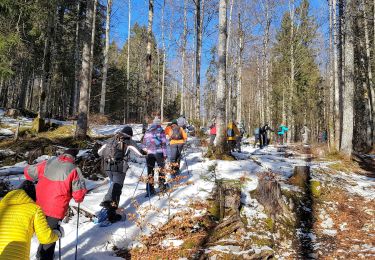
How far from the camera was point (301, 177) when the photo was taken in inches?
373

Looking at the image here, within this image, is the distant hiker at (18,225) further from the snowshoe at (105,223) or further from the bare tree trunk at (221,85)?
the bare tree trunk at (221,85)

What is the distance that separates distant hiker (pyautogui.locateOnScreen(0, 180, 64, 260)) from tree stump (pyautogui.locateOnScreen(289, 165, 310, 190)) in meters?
7.47

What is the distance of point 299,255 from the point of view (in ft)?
19.8

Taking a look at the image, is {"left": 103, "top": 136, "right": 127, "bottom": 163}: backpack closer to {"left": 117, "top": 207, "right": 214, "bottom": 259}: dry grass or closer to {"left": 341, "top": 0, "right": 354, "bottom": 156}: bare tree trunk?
{"left": 117, "top": 207, "right": 214, "bottom": 259}: dry grass

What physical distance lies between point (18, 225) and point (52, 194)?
1.45 m

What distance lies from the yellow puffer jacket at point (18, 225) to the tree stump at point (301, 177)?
749cm

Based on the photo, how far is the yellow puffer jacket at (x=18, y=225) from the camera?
3215 millimetres

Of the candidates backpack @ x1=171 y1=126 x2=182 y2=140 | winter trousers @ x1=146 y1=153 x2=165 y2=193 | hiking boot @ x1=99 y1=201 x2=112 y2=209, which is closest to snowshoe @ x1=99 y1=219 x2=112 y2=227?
hiking boot @ x1=99 y1=201 x2=112 y2=209

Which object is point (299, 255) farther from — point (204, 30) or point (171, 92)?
point (171, 92)

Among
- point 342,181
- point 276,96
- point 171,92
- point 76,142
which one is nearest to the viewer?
point 342,181

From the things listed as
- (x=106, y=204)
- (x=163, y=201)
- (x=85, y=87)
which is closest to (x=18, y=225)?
(x=106, y=204)

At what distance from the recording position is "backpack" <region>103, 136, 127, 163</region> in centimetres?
665

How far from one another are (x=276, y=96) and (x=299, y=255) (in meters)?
33.6

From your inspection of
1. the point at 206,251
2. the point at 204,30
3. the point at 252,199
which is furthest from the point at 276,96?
the point at 206,251
